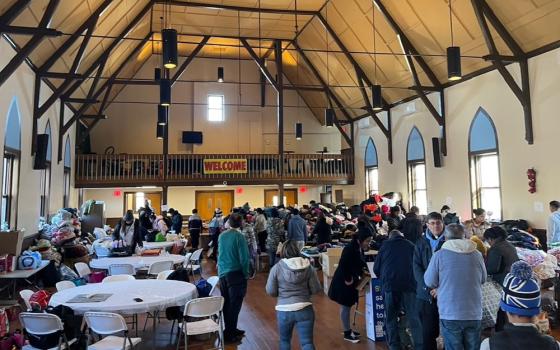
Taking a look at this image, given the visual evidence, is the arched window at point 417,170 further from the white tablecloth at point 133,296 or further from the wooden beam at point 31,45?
the wooden beam at point 31,45

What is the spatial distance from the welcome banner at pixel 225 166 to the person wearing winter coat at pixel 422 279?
10934 millimetres

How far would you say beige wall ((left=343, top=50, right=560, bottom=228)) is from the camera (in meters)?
8.06

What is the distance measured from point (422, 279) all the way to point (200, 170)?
11320mm

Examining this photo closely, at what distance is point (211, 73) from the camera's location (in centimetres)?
1775

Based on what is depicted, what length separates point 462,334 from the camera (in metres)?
3.13

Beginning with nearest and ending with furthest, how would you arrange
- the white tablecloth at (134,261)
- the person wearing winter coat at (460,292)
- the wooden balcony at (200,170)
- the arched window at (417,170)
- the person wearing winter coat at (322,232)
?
the person wearing winter coat at (460,292) → the white tablecloth at (134,261) → the person wearing winter coat at (322,232) → the arched window at (417,170) → the wooden balcony at (200,170)

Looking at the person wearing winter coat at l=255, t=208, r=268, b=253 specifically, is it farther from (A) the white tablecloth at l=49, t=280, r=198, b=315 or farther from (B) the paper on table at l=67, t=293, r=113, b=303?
(B) the paper on table at l=67, t=293, r=113, b=303

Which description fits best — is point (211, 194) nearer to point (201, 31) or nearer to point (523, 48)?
point (201, 31)

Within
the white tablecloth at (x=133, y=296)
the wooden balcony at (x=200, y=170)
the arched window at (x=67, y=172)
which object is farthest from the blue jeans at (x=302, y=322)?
the wooden balcony at (x=200, y=170)

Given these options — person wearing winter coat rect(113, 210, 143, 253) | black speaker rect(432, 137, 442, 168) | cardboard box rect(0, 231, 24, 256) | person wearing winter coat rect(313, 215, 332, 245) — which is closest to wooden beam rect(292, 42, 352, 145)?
black speaker rect(432, 137, 442, 168)

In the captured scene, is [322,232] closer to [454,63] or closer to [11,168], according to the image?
[454,63]

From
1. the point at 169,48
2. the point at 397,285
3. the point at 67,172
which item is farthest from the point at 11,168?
the point at 397,285

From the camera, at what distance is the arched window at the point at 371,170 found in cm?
1509

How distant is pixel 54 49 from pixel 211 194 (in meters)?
9.92
